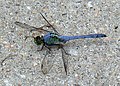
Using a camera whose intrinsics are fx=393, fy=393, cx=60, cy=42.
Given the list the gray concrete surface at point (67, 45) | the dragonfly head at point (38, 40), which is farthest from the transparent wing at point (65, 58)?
the dragonfly head at point (38, 40)

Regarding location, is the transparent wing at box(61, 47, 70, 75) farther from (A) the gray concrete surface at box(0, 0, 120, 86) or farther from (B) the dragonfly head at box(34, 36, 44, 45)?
(B) the dragonfly head at box(34, 36, 44, 45)

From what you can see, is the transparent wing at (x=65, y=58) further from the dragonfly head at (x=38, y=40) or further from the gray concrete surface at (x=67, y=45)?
the dragonfly head at (x=38, y=40)

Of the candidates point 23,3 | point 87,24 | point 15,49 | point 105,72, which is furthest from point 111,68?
point 23,3

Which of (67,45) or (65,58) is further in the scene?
(67,45)

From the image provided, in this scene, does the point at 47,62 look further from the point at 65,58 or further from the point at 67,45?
the point at 67,45

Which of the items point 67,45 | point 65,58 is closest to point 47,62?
point 65,58
